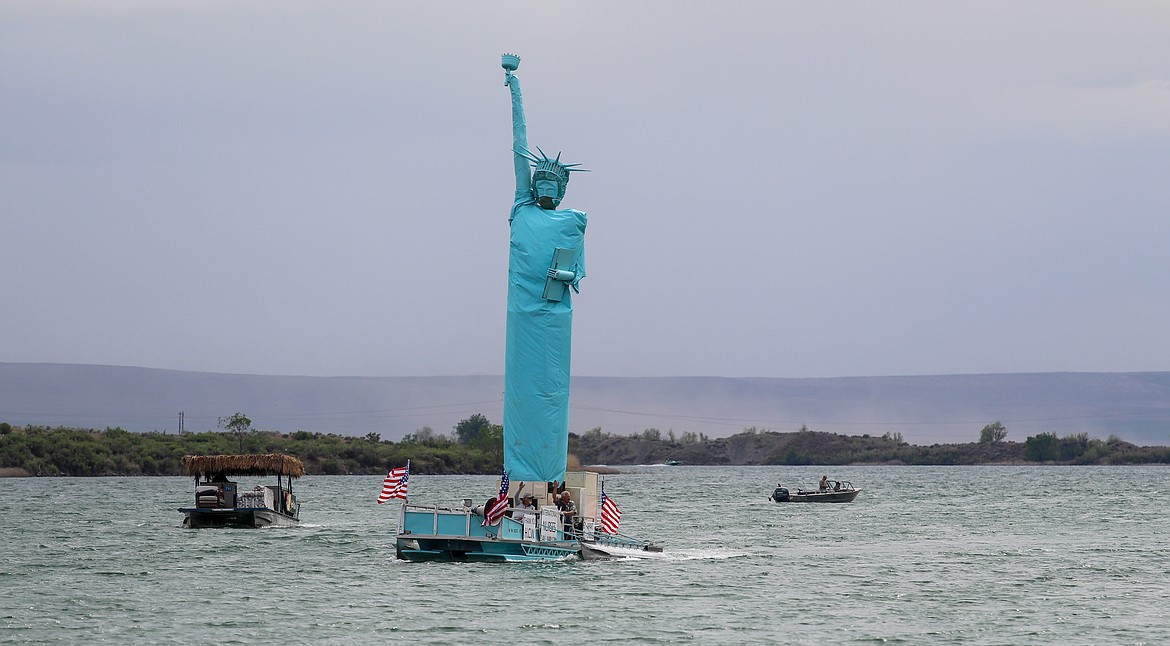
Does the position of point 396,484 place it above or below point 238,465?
below

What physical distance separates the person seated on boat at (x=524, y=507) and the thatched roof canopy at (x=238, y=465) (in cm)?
1762

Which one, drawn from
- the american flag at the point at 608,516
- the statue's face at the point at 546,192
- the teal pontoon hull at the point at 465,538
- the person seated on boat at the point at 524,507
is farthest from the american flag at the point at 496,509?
the statue's face at the point at 546,192

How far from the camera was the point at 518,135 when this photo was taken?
42688mm

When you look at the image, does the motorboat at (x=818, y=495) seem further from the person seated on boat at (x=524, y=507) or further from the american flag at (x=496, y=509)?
the american flag at (x=496, y=509)

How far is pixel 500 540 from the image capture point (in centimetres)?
3794

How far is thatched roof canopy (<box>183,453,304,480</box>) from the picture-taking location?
55938mm

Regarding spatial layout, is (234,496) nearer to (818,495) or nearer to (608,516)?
(608,516)

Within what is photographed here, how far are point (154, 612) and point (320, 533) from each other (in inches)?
897

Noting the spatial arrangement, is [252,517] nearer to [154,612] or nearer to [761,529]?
[761,529]

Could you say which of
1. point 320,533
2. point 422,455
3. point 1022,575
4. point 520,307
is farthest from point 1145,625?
point 422,455

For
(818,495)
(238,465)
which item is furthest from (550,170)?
(818,495)

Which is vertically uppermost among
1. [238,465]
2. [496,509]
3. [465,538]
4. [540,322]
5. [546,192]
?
[546,192]

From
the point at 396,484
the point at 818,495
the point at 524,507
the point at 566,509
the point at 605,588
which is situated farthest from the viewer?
the point at 818,495

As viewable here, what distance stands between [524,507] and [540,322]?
4.78 meters
